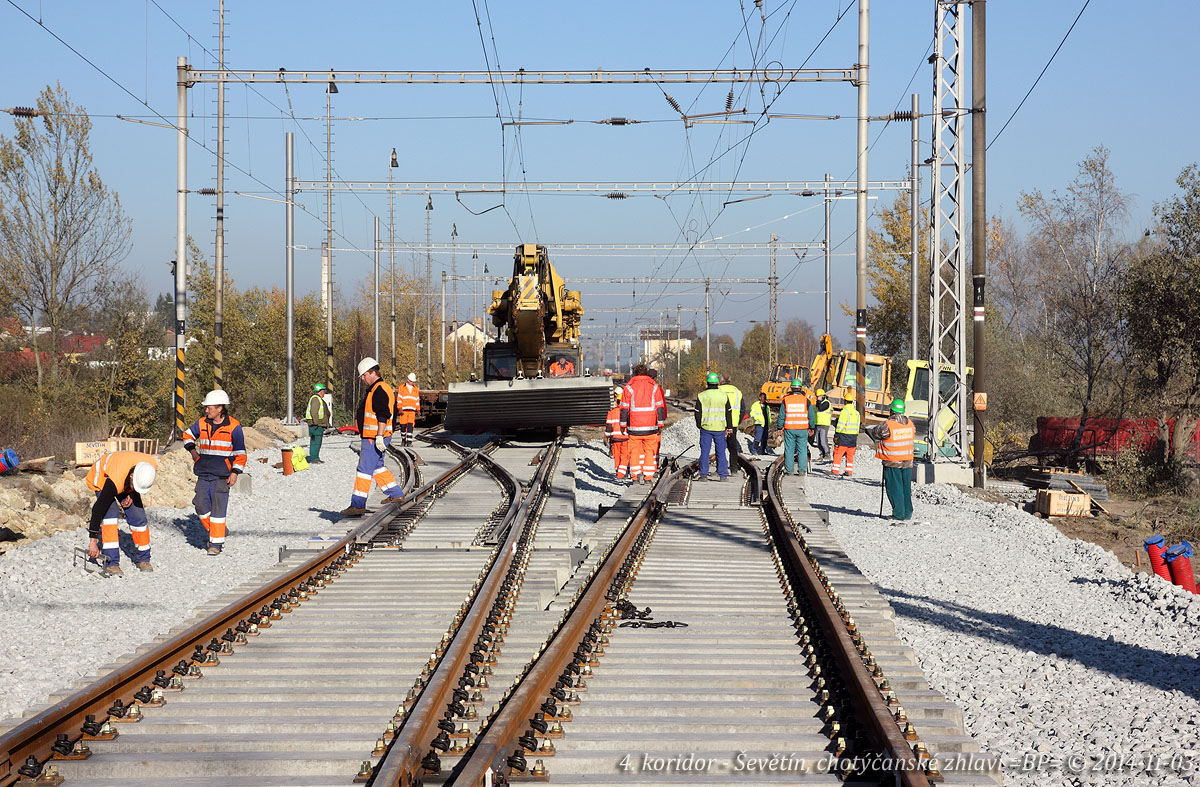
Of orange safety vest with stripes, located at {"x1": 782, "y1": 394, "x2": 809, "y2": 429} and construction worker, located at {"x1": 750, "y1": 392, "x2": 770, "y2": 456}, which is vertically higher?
orange safety vest with stripes, located at {"x1": 782, "y1": 394, "x2": 809, "y2": 429}

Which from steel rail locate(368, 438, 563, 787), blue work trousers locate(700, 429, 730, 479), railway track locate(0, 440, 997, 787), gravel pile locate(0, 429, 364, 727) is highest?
blue work trousers locate(700, 429, 730, 479)

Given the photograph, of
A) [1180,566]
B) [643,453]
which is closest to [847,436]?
[643,453]

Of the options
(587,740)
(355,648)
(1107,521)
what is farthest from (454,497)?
(1107,521)

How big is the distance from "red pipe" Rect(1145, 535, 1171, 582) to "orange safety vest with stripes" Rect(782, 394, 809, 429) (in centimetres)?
648

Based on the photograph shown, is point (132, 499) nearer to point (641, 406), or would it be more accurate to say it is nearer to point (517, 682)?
point (517, 682)

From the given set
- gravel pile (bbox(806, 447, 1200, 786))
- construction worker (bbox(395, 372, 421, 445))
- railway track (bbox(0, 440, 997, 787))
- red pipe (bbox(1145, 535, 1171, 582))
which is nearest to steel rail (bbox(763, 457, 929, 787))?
railway track (bbox(0, 440, 997, 787))

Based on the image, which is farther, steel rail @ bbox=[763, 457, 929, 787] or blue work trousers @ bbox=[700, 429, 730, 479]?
blue work trousers @ bbox=[700, 429, 730, 479]

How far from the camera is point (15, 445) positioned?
24812mm

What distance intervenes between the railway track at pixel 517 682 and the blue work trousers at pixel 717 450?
6692 millimetres

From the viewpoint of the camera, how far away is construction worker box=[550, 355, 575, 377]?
2383 centimetres

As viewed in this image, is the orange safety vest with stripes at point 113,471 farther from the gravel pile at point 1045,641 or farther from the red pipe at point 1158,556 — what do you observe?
the red pipe at point 1158,556

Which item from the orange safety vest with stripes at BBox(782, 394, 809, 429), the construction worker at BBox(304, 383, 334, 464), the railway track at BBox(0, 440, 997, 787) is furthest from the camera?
the construction worker at BBox(304, 383, 334, 464)

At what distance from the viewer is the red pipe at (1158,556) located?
40.0ft

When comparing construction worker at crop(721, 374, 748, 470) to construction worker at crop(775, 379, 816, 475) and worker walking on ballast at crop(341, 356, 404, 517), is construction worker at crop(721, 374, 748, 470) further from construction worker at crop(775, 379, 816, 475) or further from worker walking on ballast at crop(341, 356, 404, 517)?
worker walking on ballast at crop(341, 356, 404, 517)
